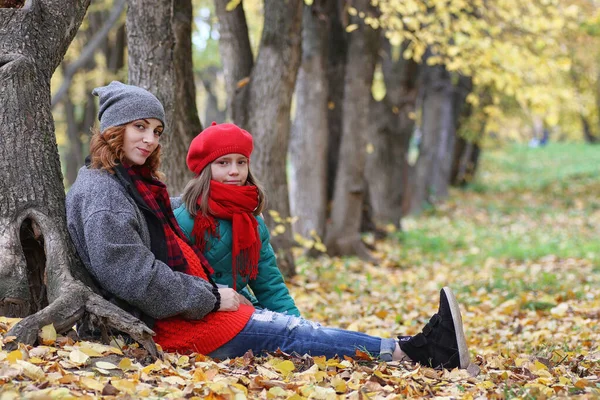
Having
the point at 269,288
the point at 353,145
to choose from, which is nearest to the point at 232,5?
the point at 353,145

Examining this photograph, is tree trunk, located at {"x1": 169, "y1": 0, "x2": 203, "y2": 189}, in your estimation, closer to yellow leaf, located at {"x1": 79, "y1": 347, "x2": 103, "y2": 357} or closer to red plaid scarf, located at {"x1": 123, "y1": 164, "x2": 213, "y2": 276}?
red plaid scarf, located at {"x1": 123, "y1": 164, "x2": 213, "y2": 276}

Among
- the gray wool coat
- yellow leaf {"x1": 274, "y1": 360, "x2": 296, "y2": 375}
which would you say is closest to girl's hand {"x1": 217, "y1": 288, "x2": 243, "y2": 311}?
the gray wool coat

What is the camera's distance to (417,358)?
13.6 feet

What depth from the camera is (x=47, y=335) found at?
351cm

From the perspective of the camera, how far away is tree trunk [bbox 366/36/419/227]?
46.8 feet

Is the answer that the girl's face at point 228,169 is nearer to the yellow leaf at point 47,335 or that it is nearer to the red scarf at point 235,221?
the red scarf at point 235,221

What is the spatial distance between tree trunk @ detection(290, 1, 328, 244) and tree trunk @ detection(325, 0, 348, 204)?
0.34 meters

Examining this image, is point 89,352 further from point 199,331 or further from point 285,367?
point 285,367

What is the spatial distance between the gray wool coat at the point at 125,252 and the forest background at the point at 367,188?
0.21 meters

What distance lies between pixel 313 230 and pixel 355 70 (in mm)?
2419

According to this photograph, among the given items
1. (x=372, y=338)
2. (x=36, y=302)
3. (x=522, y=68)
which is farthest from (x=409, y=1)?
(x=36, y=302)

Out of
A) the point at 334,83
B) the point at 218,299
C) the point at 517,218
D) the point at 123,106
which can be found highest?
the point at 334,83

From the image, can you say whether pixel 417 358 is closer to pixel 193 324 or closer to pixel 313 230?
pixel 193 324

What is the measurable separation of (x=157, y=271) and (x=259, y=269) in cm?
103
